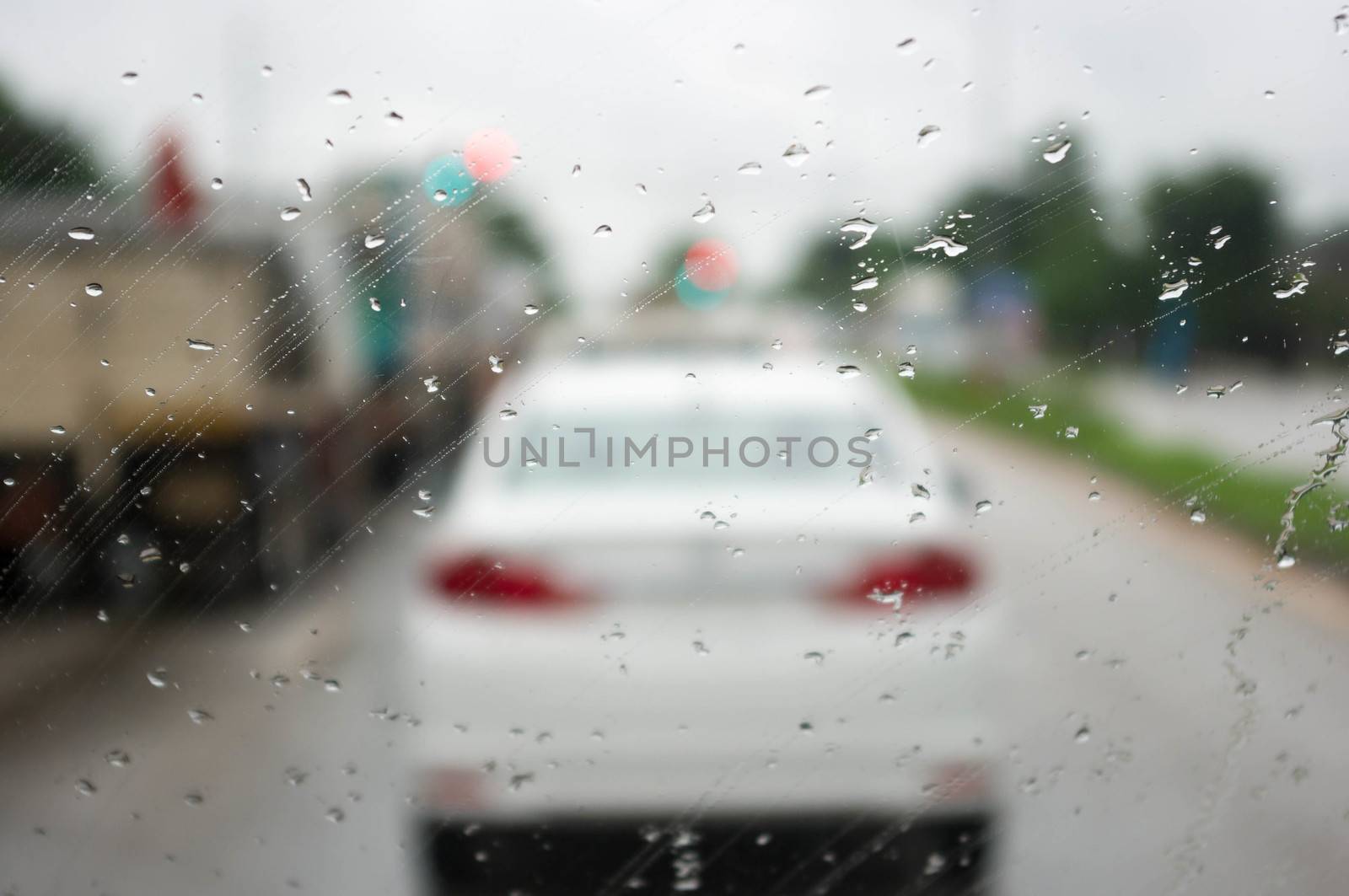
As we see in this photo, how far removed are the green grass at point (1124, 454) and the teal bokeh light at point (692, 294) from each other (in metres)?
0.37

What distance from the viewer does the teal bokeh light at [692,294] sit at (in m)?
1.72

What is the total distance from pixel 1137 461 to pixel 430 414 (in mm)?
1236

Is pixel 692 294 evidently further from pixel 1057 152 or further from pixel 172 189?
pixel 172 189

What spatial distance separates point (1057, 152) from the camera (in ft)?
5.69

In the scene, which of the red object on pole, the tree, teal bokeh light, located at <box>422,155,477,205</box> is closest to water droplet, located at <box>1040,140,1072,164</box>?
teal bokeh light, located at <box>422,155,477,205</box>

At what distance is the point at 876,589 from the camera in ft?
5.98

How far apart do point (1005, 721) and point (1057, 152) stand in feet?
3.34

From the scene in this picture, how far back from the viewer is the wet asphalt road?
1.73 meters

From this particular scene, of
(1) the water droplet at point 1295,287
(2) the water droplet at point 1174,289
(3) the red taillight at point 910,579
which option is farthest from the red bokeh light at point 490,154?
(1) the water droplet at point 1295,287

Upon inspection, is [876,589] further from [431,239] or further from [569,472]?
[431,239]

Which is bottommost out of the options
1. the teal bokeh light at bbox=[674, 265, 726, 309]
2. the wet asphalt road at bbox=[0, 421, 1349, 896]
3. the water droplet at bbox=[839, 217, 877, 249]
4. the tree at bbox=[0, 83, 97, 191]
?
the wet asphalt road at bbox=[0, 421, 1349, 896]

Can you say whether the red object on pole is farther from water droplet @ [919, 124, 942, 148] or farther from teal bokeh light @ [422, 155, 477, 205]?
water droplet @ [919, 124, 942, 148]

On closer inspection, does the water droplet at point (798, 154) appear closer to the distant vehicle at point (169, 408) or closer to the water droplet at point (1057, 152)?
the water droplet at point (1057, 152)

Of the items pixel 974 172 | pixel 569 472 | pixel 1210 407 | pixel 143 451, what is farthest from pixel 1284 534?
pixel 143 451
